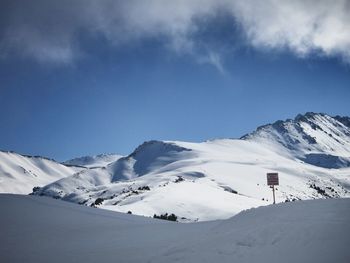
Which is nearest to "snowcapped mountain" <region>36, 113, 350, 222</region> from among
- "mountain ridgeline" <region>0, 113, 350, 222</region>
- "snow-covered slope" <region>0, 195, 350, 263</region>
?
"mountain ridgeline" <region>0, 113, 350, 222</region>

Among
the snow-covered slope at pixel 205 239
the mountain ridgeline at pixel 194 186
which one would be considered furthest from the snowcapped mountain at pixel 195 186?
the snow-covered slope at pixel 205 239

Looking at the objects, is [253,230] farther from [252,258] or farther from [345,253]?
[345,253]

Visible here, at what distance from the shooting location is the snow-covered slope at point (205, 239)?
741 cm

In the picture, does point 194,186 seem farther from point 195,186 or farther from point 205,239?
point 205,239

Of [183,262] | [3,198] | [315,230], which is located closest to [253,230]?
[315,230]

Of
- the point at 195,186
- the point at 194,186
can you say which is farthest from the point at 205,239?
the point at 195,186

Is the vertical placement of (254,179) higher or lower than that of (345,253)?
higher

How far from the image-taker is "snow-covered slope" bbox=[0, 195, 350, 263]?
741cm

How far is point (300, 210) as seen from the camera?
10.3m

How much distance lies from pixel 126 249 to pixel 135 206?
2250cm

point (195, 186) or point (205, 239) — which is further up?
point (195, 186)

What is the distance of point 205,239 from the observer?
9.44m

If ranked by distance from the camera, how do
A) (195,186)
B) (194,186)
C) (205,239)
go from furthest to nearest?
(195,186) < (194,186) < (205,239)

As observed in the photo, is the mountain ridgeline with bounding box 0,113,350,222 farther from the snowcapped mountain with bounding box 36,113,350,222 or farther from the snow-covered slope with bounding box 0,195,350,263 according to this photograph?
the snow-covered slope with bounding box 0,195,350,263
